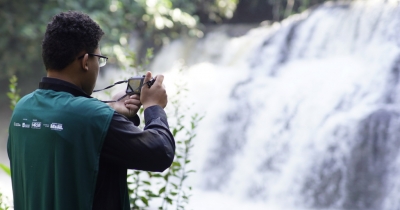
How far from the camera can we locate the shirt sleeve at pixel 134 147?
1.70 metres

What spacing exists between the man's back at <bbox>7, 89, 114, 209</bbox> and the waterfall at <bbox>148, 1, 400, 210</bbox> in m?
3.75

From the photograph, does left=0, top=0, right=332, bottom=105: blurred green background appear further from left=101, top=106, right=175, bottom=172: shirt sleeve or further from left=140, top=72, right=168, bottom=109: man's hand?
left=101, top=106, right=175, bottom=172: shirt sleeve

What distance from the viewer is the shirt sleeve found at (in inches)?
66.9

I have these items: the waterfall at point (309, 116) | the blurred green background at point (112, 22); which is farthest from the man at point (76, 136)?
the blurred green background at point (112, 22)

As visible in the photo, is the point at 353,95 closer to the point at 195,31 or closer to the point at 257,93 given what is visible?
the point at 257,93

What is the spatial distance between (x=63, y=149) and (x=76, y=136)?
0.20 feet

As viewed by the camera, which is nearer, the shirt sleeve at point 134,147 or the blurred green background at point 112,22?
the shirt sleeve at point 134,147

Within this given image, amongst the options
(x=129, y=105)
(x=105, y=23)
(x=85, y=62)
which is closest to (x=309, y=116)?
(x=105, y=23)

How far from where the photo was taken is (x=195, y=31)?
12820 mm

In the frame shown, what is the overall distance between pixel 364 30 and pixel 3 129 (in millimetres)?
7297

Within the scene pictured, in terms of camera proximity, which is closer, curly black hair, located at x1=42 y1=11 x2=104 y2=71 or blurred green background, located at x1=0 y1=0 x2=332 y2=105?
curly black hair, located at x1=42 y1=11 x2=104 y2=71

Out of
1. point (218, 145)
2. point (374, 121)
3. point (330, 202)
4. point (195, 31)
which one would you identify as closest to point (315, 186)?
point (330, 202)

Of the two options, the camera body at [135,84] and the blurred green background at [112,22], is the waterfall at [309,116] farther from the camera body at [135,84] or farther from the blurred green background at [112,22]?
the camera body at [135,84]

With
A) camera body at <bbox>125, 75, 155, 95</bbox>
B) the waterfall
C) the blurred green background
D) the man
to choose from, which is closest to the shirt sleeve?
the man
